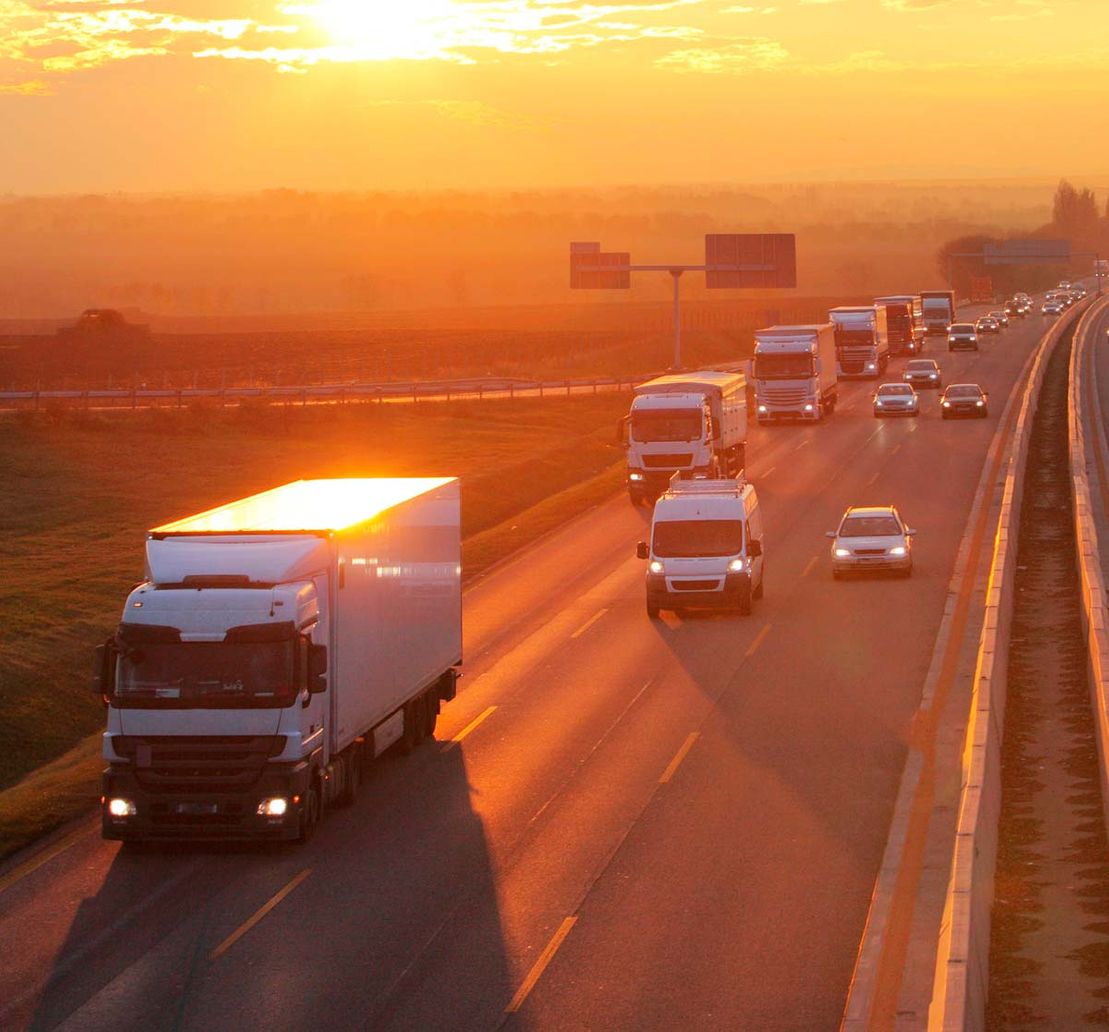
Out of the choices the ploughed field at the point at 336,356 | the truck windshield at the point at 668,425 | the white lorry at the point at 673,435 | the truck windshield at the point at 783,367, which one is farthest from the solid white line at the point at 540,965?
the ploughed field at the point at 336,356

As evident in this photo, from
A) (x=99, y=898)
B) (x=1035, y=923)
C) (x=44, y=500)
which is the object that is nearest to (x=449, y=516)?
(x=99, y=898)

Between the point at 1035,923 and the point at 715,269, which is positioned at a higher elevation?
the point at 715,269

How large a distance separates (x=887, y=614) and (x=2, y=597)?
58.7 feet

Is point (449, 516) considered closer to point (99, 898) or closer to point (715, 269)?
point (99, 898)

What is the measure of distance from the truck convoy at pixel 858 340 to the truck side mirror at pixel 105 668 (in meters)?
76.8

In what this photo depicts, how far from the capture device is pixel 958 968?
1261 centimetres

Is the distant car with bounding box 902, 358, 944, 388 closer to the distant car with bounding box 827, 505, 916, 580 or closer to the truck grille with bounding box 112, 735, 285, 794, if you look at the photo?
the distant car with bounding box 827, 505, 916, 580

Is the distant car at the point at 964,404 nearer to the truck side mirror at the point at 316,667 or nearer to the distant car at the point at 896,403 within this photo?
the distant car at the point at 896,403

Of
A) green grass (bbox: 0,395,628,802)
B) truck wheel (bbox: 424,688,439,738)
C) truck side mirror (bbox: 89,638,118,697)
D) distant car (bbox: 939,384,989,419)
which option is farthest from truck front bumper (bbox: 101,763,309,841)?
distant car (bbox: 939,384,989,419)

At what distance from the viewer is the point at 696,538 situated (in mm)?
35219

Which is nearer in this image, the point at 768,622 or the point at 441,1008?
the point at 441,1008

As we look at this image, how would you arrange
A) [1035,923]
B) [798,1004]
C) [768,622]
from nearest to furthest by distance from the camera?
[798,1004] → [1035,923] → [768,622]

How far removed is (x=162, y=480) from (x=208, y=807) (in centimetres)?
4187

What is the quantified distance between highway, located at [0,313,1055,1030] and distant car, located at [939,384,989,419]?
137 ft
